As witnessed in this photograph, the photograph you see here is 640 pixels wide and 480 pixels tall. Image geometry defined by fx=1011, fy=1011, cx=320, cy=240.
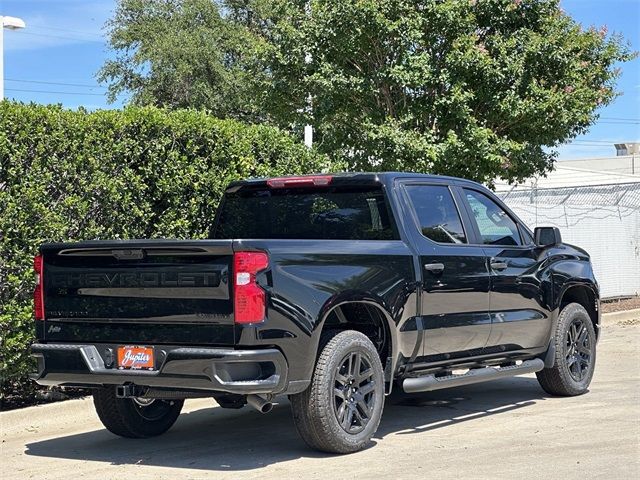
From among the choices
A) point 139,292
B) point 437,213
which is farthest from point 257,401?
point 437,213

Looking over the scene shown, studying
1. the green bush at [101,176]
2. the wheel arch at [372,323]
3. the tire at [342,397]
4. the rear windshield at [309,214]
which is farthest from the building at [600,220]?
the tire at [342,397]

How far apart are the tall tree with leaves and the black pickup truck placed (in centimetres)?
704

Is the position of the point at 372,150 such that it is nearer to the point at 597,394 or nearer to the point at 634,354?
the point at 634,354

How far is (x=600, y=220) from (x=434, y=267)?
1334 cm

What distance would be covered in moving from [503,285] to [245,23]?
3032 centimetres

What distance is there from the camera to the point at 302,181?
804cm

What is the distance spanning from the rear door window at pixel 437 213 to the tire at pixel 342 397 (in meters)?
1.30

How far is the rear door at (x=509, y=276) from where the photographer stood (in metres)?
8.44

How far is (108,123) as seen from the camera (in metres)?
9.38

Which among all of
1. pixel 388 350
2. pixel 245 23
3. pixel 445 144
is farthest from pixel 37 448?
pixel 245 23

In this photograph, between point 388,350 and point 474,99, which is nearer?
point 388,350

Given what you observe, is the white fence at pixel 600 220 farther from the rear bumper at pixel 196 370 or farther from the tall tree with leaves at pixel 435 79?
the rear bumper at pixel 196 370

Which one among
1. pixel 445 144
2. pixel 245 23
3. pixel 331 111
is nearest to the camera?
pixel 445 144

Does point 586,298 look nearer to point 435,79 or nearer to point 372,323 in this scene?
point 372,323
